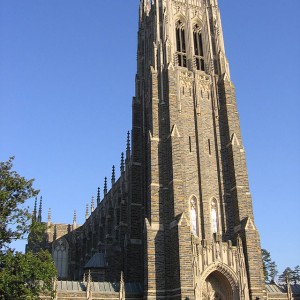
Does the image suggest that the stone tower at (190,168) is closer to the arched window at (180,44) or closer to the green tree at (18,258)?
the arched window at (180,44)

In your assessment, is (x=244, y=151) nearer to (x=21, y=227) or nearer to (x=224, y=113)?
(x=224, y=113)

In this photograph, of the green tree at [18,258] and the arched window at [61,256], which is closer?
the green tree at [18,258]

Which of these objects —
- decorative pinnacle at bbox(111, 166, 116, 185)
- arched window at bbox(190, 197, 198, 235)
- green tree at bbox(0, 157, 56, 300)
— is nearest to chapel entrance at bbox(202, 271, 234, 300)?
arched window at bbox(190, 197, 198, 235)

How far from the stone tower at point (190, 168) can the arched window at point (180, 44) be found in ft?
0.35

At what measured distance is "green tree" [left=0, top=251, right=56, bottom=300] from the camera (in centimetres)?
2125

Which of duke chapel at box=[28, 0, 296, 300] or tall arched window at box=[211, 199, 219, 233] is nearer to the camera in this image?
duke chapel at box=[28, 0, 296, 300]

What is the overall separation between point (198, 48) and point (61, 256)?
1676 inches

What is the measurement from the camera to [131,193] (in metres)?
41.7

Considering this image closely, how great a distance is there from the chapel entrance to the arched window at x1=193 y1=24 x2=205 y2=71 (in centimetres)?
2093

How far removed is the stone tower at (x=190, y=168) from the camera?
108ft

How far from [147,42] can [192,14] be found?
5833 millimetres

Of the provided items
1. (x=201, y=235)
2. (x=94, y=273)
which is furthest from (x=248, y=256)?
(x=94, y=273)

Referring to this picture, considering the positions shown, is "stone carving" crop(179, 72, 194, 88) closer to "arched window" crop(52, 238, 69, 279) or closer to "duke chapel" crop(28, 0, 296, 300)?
"duke chapel" crop(28, 0, 296, 300)

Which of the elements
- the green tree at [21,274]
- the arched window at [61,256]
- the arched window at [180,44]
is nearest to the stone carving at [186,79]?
the arched window at [180,44]
